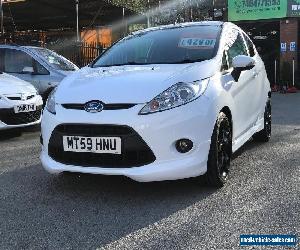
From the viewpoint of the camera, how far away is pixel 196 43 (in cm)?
479

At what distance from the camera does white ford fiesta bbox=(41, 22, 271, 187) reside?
3.76m

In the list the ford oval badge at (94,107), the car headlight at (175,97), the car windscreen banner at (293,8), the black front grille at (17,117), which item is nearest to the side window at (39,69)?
the black front grille at (17,117)

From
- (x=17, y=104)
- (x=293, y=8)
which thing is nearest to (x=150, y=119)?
(x=17, y=104)

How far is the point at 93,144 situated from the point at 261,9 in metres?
15.1

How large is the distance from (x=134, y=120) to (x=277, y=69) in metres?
14.8

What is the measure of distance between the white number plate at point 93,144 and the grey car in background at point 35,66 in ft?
16.8

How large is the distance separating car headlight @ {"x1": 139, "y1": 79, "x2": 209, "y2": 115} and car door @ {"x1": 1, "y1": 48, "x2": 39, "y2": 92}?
5636mm

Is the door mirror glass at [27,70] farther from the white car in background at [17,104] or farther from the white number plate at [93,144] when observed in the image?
the white number plate at [93,144]

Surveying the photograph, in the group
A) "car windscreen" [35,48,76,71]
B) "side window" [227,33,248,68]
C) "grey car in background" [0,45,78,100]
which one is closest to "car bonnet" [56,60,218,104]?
"side window" [227,33,248,68]

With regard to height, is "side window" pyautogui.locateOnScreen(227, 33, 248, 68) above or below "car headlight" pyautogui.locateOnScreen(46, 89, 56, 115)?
above

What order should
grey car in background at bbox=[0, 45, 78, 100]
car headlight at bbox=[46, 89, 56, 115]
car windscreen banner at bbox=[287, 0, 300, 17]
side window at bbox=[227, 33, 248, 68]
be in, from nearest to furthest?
1. car headlight at bbox=[46, 89, 56, 115]
2. side window at bbox=[227, 33, 248, 68]
3. grey car in background at bbox=[0, 45, 78, 100]
4. car windscreen banner at bbox=[287, 0, 300, 17]

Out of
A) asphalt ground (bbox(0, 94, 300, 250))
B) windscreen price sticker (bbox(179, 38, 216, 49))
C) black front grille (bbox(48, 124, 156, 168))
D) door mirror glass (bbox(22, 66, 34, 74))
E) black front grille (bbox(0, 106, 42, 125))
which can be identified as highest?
windscreen price sticker (bbox(179, 38, 216, 49))

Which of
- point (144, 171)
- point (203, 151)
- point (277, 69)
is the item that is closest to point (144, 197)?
point (144, 171)

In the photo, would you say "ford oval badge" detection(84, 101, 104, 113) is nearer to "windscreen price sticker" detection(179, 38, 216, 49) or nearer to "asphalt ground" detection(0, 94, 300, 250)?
"asphalt ground" detection(0, 94, 300, 250)
